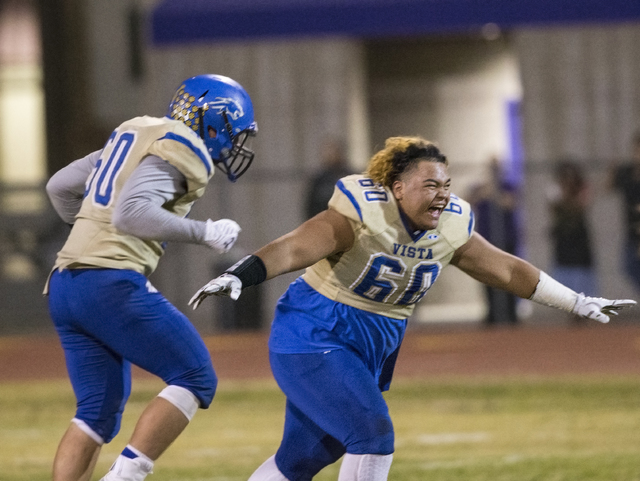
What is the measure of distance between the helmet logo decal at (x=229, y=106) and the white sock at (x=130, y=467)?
1.34 metres

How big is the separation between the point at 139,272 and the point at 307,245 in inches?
32.7

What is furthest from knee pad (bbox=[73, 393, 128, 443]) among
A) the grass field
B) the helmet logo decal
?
the grass field

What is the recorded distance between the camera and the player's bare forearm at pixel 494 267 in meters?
4.26

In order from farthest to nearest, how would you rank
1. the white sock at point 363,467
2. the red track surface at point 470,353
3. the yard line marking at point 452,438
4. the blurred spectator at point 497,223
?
1. the blurred spectator at point 497,223
2. the red track surface at point 470,353
3. the yard line marking at point 452,438
4. the white sock at point 363,467

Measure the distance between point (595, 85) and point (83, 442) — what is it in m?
11.1

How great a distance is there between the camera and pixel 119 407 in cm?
453

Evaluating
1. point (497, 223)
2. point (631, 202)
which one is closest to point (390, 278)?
point (631, 202)

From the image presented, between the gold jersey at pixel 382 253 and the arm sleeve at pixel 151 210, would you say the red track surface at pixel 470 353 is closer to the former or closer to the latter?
the gold jersey at pixel 382 253

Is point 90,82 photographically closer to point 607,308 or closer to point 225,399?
point 225,399

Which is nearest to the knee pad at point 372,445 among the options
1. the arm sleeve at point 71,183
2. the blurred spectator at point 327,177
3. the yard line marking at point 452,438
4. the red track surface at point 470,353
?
the arm sleeve at point 71,183

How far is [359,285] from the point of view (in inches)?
163

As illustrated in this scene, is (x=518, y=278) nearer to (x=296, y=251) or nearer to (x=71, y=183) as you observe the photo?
(x=296, y=251)

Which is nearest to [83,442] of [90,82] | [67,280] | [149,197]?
[67,280]

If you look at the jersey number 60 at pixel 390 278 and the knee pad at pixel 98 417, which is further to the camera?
the knee pad at pixel 98 417
